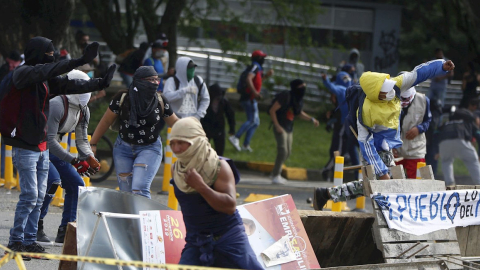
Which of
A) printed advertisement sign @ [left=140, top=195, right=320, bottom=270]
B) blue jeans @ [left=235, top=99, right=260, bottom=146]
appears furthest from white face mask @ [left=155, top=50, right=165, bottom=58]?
printed advertisement sign @ [left=140, top=195, right=320, bottom=270]

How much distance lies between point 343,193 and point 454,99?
56.3 feet

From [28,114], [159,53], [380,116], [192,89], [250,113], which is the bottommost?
[250,113]

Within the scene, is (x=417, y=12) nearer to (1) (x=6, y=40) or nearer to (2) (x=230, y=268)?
(1) (x=6, y=40)

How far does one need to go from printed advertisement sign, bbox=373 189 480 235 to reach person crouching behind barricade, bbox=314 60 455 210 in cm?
84

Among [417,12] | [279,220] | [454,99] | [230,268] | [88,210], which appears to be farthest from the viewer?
[417,12]

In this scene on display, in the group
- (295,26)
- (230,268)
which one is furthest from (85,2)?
(230,268)

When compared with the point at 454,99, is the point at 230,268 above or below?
above

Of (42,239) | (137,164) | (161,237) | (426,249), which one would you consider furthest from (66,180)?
(426,249)

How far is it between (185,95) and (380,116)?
3.83 m

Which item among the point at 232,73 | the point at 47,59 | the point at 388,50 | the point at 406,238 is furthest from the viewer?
the point at 388,50

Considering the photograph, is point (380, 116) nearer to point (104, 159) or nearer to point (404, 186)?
point (404, 186)

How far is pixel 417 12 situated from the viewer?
2766cm

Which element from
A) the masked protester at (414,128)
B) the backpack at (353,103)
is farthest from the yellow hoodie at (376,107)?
the masked protester at (414,128)

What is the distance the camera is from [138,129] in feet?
23.0
